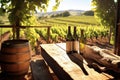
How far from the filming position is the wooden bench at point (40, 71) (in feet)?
10.2

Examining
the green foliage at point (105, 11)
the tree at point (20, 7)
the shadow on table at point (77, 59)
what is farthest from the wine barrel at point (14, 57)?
the green foliage at point (105, 11)

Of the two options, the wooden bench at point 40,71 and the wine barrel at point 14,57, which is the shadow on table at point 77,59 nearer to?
the wooden bench at point 40,71

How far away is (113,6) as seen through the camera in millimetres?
10820

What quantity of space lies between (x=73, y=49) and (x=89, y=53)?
0.27 meters

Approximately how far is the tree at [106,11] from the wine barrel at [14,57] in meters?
7.91

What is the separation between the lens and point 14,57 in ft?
11.1

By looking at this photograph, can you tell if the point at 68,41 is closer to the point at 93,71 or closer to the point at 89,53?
the point at 89,53

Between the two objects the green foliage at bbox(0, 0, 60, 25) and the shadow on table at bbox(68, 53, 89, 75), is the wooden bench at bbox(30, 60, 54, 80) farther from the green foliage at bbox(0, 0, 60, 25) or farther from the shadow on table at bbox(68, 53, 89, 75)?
the green foliage at bbox(0, 0, 60, 25)

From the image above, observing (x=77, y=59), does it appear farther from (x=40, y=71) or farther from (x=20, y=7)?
(x=20, y=7)

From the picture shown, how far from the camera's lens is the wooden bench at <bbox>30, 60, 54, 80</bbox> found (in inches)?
122

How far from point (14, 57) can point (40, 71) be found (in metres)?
0.54

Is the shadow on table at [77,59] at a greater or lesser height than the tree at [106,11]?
lesser

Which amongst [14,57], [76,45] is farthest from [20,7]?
[76,45]

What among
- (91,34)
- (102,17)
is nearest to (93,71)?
(102,17)
